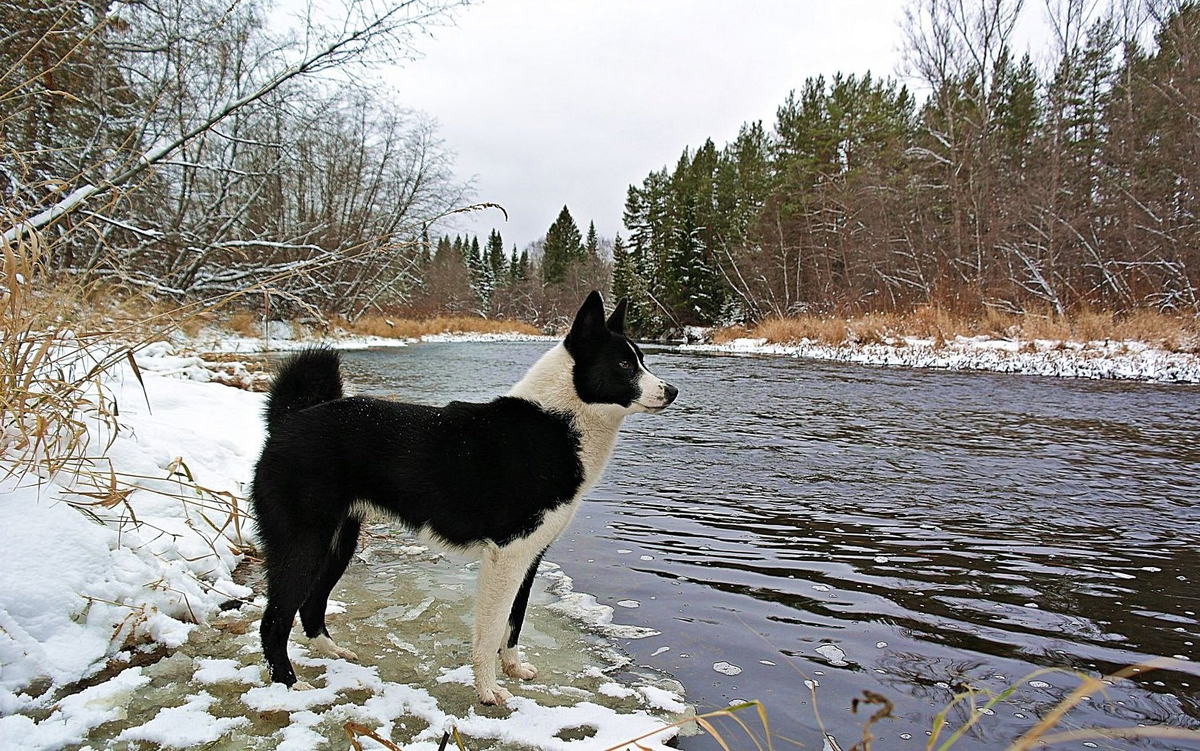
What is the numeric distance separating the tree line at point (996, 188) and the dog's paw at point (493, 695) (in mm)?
21299

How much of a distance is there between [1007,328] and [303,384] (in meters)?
21.3

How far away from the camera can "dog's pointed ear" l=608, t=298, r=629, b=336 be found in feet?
11.3

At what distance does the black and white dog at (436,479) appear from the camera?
269 cm

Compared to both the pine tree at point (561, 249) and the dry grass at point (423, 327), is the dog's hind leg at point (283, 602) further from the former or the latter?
the pine tree at point (561, 249)

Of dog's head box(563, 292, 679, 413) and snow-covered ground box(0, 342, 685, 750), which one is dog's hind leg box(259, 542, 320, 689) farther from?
dog's head box(563, 292, 679, 413)

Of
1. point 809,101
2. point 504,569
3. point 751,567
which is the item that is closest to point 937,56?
point 809,101

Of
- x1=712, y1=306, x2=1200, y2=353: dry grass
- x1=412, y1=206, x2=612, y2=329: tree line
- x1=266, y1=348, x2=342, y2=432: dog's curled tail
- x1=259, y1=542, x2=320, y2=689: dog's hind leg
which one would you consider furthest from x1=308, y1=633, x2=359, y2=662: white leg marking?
x1=412, y1=206, x2=612, y2=329: tree line

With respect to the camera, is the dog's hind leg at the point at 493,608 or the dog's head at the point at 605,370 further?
the dog's head at the point at 605,370

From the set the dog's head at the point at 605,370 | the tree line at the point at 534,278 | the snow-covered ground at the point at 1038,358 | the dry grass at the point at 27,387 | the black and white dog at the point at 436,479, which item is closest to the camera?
the black and white dog at the point at 436,479

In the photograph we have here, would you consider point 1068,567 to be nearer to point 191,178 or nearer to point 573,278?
point 191,178

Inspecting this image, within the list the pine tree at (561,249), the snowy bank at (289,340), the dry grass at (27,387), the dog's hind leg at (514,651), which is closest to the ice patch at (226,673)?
the dog's hind leg at (514,651)

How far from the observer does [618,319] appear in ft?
11.5

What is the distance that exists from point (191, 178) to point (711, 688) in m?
14.8

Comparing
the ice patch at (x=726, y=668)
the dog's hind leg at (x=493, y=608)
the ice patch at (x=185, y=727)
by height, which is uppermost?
the dog's hind leg at (x=493, y=608)
